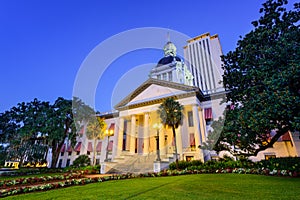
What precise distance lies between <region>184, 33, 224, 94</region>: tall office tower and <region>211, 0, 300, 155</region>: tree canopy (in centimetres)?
4929

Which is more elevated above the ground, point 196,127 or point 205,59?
point 205,59

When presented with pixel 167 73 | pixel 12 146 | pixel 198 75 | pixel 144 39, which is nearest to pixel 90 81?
pixel 144 39

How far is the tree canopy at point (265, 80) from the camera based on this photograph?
296 inches

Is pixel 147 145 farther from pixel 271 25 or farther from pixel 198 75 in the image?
pixel 198 75

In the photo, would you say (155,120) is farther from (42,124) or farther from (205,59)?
(205,59)

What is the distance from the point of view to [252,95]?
8.99 meters

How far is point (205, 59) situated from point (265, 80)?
5783 cm

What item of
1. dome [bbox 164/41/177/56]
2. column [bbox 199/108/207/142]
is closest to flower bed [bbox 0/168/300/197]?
column [bbox 199/108/207/142]

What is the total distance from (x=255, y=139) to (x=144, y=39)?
9149 millimetres

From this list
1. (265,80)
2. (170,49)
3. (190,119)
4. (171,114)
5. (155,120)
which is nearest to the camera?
(265,80)

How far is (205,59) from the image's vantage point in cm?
6191

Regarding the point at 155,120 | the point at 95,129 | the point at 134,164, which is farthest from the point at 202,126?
the point at 95,129

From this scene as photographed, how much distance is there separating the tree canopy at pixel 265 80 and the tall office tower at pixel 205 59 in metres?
49.3

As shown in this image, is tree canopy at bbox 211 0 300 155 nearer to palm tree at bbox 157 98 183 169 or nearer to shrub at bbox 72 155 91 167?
palm tree at bbox 157 98 183 169
